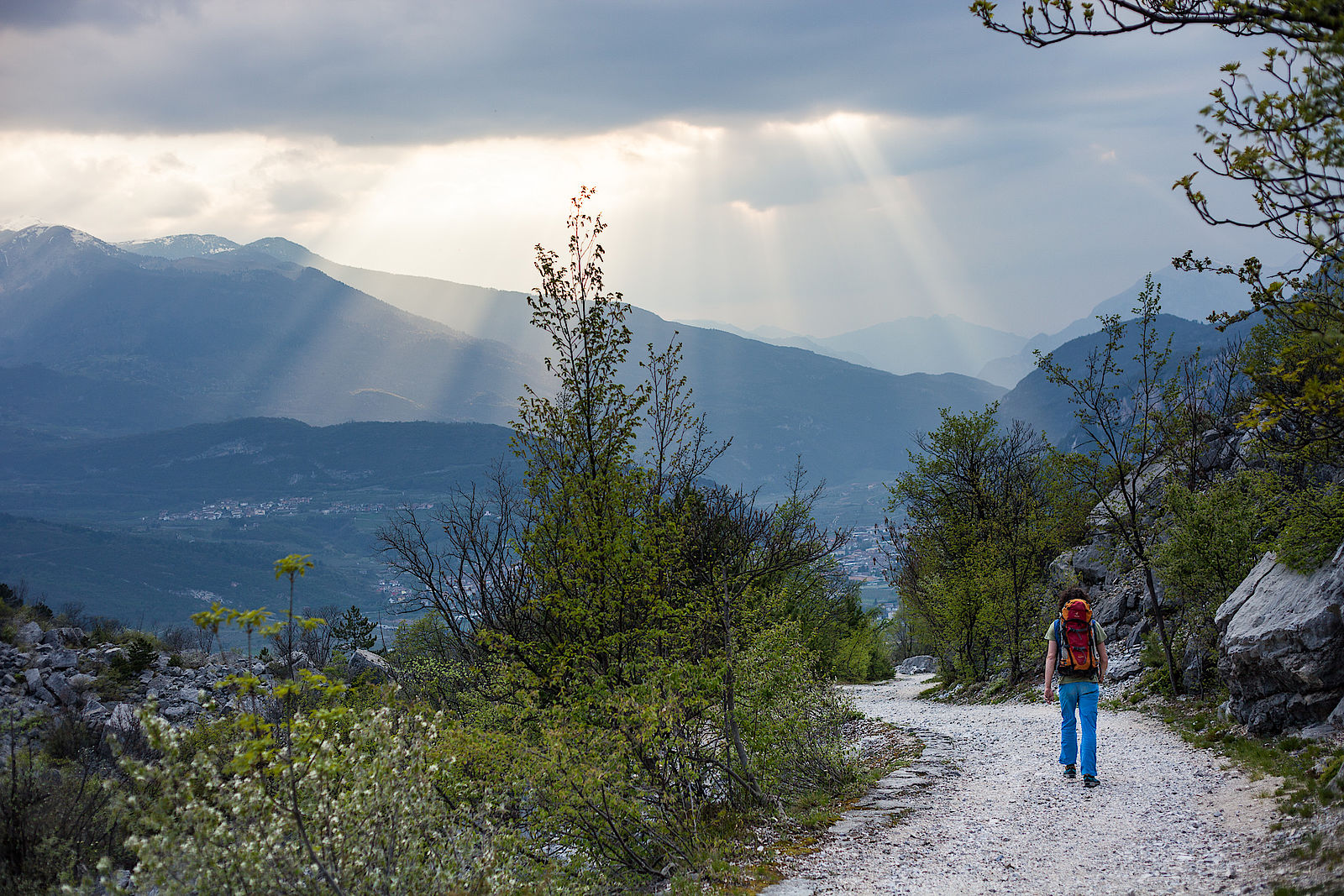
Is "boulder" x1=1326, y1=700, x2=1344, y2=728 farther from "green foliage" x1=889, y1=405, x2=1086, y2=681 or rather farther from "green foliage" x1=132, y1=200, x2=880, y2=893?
"green foliage" x1=889, y1=405, x2=1086, y2=681

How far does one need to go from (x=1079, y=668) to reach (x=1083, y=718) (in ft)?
2.26

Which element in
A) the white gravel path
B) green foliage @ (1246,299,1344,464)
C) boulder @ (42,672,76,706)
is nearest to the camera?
green foliage @ (1246,299,1344,464)

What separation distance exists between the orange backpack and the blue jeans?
0.69 ft

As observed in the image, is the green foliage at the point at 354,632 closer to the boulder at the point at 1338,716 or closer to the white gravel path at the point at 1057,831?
the white gravel path at the point at 1057,831

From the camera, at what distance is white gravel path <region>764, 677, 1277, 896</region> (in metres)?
7.16

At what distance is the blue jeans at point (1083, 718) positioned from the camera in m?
10.3

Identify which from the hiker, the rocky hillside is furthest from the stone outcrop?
the rocky hillside

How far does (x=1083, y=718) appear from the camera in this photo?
10.5 m

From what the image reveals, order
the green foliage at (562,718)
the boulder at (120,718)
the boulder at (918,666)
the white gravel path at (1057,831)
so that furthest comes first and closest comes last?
1. the boulder at (918,666)
2. the boulder at (120,718)
3. the white gravel path at (1057,831)
4. the green foliage at (562,718)

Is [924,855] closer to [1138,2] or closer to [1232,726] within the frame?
[1232,726]

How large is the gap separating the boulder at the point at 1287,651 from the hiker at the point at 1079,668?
2.59 metres

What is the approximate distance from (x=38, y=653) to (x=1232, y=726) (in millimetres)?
51550

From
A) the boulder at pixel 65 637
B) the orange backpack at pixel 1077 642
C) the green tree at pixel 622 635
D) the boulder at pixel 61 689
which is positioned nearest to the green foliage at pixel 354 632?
the boulder at pixel 65 637

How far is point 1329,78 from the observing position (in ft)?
16.6
